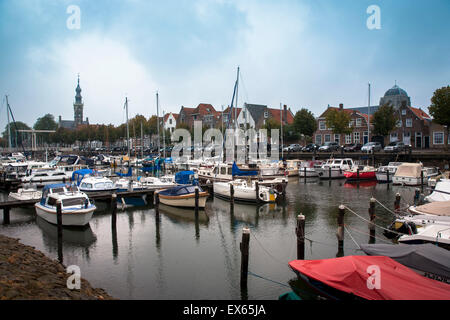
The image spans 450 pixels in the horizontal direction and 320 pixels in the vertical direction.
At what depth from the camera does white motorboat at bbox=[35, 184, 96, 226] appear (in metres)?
20.1

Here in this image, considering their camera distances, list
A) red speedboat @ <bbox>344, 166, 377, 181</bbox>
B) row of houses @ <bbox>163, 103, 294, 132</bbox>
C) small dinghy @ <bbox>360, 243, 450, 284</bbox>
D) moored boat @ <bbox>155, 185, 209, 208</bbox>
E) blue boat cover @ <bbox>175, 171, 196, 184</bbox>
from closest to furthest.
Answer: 1. small dinghy @ <bbox>360, 243, 450, 284</bbox>
2. moored boat @ <bbox>155, 185, 209, 208</bbox>
3. blue boat cover @ <bbox>175, 171, 196, 184</bbox>
4. red speedboat @ <bbox>344, 166, 377, 181</bbox>
5. row of houses @ <bbox>163, 103, 294, 132</bbox>

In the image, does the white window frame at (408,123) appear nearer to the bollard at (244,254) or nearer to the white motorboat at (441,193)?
the white motorboat at (441,193)

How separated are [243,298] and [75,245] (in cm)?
1069

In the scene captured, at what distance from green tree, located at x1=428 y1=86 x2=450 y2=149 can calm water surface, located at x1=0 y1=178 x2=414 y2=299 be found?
25.9 metres

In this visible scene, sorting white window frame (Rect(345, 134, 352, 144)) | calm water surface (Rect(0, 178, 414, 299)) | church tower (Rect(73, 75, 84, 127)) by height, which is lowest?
calm water surface (Rect(0, 178, 414, 299))

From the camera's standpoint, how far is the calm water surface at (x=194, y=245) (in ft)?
42.5

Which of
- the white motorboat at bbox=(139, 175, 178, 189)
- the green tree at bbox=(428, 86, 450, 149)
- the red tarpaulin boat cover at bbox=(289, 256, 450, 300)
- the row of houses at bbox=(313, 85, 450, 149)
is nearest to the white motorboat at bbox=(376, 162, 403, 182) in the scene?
the green tree at bbox=(428, 86, 450, 149)

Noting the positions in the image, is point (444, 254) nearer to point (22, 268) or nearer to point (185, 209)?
point (22, 268)

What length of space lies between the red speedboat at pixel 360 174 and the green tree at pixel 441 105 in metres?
14.4

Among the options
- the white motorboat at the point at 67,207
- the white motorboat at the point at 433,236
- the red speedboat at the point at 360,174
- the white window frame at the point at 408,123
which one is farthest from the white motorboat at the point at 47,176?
the white window frame at the point at 408,123

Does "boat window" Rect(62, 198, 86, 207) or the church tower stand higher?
the church tower

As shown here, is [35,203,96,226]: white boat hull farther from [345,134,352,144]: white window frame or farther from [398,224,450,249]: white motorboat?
[345,134,352,144]: white window frame

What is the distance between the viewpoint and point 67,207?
20.3m

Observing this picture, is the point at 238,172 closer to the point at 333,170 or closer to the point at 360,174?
the point at 333,170
